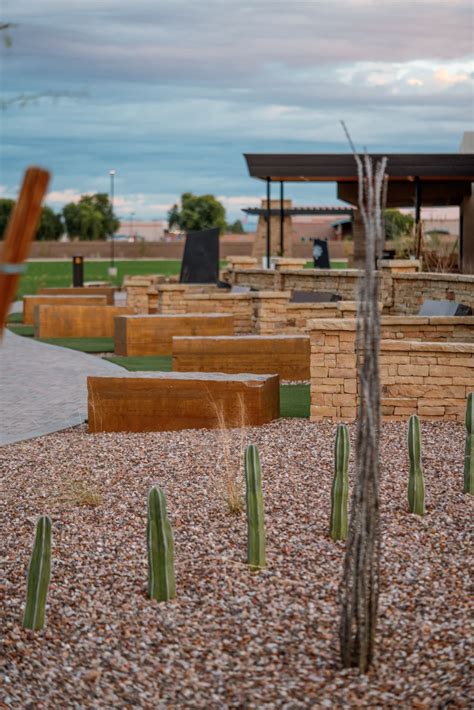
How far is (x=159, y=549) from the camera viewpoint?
5480mm

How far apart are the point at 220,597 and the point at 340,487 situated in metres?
1.16

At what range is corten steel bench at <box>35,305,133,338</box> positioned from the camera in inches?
857

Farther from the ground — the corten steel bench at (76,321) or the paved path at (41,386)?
the corten steel bench at (76,321)

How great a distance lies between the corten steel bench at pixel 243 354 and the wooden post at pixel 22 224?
1050 centimetres

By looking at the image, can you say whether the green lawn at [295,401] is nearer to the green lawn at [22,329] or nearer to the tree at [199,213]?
the green lawn at [22,329]

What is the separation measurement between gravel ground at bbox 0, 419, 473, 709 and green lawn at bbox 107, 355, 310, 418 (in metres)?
2.68

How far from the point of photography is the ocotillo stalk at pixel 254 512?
19.4ft

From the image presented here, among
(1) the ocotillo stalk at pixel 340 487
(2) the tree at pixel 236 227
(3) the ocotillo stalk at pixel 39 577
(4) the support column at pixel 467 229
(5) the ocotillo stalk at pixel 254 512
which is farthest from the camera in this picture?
(2) the tree at pixel 236 227

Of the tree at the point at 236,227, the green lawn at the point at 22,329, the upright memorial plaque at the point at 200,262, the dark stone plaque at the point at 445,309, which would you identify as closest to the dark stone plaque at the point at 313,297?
the dark stone plaque at the point at 445,309

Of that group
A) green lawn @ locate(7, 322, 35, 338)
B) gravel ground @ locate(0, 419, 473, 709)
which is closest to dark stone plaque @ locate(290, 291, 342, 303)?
green lawn @ locate(7, 322, 35, 338)

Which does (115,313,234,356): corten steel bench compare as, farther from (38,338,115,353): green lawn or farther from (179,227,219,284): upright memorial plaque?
(179,227,219,284): upright memorial plaque

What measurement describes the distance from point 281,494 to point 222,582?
1.69 metres

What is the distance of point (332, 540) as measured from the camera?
647 cm

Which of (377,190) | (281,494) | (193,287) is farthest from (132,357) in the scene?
(377,190)
